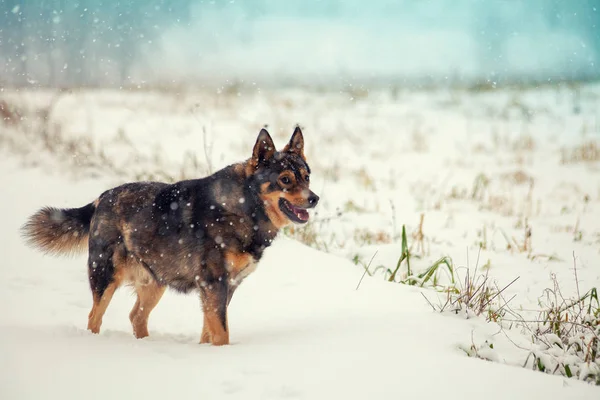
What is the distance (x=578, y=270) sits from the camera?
6086 millimetres

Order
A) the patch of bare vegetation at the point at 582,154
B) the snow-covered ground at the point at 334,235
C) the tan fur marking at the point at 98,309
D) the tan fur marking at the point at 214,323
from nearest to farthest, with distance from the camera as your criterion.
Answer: the snow-covered ground at the point at 334,235 → the tan fur marking at the point at 214,323 → the tan fur marking at the point at 98,309 → the patch of bare vegetation at the point at 582,154

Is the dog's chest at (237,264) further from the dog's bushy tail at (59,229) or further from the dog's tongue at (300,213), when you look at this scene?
the dog's bushy tail at (59,229)

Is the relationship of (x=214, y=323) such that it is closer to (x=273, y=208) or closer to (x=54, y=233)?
(x=273, y=208)

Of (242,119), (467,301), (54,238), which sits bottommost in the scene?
(467,301)

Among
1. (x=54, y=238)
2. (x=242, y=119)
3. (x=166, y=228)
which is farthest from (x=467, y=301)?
(x=242, y=119)

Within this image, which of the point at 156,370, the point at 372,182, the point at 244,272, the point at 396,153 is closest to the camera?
the point at 156,370

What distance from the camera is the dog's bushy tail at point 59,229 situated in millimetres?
4578

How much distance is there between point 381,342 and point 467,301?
0.96 meters

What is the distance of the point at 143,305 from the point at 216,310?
2.90 feet

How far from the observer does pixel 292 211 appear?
416 centimetres

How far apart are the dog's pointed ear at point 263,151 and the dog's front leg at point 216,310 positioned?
0.87 metres

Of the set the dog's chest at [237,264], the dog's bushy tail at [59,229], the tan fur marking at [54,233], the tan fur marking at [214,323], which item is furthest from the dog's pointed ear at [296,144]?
the tan fur marking at [54,233]

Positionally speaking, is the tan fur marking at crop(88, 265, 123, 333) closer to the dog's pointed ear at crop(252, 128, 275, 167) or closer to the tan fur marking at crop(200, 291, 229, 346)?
the tan fur marking at crop(200, 291, 229, 346)

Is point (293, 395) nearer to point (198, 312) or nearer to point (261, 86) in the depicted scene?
point (198, 312)
